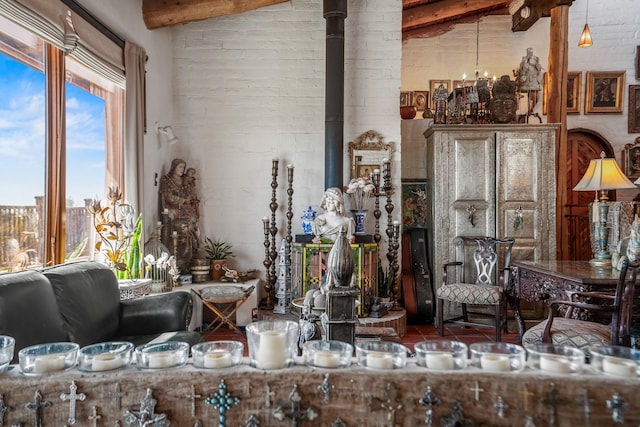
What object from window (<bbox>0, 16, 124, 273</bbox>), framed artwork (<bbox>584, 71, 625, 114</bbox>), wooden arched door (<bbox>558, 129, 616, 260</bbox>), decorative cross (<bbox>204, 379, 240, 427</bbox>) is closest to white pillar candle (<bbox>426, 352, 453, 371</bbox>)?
decorative cross (<bbox>204, 379, 240, 427</bbox>)

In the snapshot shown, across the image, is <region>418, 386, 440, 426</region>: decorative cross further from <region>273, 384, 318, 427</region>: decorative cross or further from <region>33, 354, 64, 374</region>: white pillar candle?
<region>33, 354, 64, 374</region>: white pillar candle

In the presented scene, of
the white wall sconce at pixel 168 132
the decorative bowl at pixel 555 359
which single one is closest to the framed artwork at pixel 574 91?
the white wall sconce at pixel 168 132

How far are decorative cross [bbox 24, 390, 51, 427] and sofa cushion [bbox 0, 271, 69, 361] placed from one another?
3.05ft

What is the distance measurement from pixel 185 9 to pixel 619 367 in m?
4.89

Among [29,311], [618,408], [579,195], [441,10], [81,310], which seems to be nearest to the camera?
[618,408]

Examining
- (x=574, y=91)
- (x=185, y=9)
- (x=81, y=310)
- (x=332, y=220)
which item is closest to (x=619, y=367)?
(x=81, y=310)

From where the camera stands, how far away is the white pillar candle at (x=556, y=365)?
1161 millimetres

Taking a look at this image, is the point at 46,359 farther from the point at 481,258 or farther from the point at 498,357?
the point at 481,258

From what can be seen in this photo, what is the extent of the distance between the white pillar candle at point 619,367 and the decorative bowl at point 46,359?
1.48 meters

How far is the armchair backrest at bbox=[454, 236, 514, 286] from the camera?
4.75m

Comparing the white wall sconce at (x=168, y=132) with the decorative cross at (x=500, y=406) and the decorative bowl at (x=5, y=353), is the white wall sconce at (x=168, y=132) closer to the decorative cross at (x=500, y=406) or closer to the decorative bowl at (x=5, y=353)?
the decorative bowl at (x=5, y=353)

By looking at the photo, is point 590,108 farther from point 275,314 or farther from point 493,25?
point 275,314

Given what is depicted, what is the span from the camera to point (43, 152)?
3.01 m

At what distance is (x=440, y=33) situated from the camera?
664cm
